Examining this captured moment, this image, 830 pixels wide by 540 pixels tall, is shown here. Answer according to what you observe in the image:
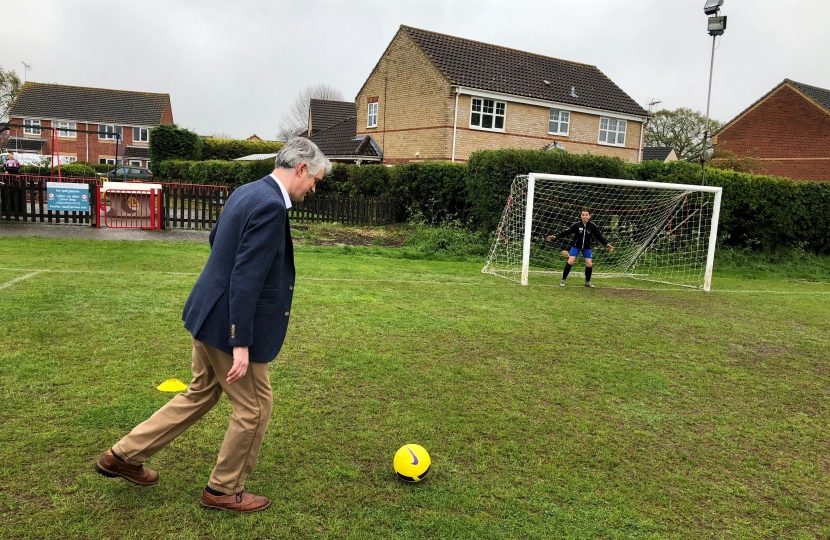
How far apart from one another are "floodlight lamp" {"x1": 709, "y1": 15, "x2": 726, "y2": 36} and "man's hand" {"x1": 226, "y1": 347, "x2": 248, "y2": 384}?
14.6 m

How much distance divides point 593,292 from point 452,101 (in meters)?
18.9

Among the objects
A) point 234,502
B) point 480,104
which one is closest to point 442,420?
point 234,502

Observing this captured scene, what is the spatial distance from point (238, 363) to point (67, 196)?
51.4 feet

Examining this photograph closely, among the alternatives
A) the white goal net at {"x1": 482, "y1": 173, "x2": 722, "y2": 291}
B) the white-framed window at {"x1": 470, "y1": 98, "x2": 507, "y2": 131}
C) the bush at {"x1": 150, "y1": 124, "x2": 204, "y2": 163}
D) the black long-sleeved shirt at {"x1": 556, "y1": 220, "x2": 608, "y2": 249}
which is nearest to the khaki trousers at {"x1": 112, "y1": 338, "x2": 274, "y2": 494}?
the black long-sleeved shirt at {"x1": 556, "y1": 220, "x2": 608, "y2": 249}

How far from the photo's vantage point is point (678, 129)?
2175 inches

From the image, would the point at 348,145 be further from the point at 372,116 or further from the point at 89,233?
the point at 89,233

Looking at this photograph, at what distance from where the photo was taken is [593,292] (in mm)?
11516

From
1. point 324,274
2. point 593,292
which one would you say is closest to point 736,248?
point 593,292

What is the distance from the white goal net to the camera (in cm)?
1482

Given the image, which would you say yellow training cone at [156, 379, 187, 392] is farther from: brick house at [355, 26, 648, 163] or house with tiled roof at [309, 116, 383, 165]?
house with tiled roof at [309, 116, 383, 165]

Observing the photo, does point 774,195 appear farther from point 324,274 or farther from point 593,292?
point 324,274

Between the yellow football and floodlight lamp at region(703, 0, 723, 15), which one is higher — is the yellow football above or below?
below

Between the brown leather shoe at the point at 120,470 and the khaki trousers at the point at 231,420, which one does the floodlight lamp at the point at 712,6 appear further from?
the brown leather shoe at the point at 120,470

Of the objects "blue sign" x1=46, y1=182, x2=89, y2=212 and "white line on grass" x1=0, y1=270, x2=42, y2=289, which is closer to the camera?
"white line on grass" x1=0, y1=270, x2=42, y2=289
